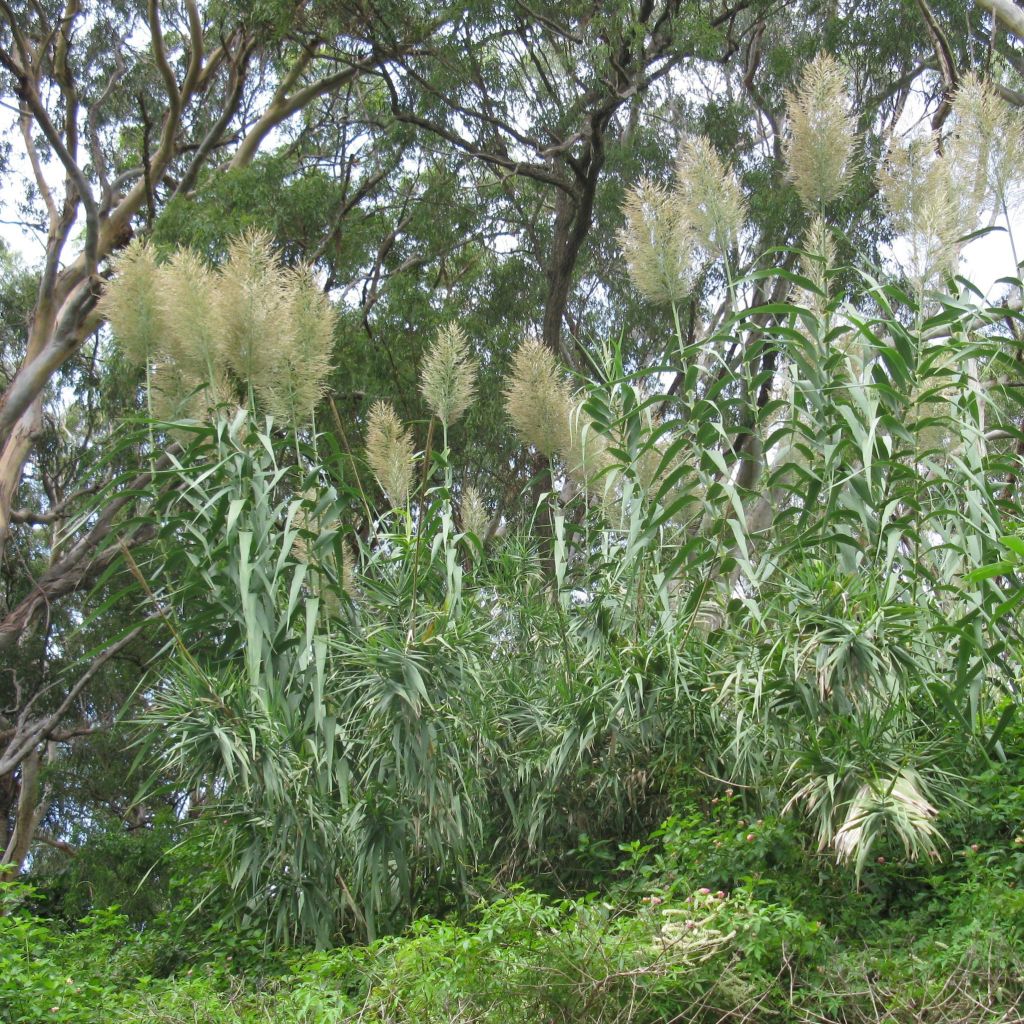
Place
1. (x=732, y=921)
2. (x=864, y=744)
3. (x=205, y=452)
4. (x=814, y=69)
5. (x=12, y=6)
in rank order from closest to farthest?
(x=732, y=921)
(x=864, y=744)
(x=205, y=452)
(x=814, y=69)
(x=12, y=6)

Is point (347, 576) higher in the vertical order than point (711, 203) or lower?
lower

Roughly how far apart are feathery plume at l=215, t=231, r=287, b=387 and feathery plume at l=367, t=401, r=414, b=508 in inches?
23.6

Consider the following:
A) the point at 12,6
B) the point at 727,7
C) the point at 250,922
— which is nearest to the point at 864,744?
the point at 250,922

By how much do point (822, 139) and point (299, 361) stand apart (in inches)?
89.3

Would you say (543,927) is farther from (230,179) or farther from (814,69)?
(230,179)

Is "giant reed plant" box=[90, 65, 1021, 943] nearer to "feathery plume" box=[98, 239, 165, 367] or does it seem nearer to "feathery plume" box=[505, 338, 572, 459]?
"feathery plume" box=[98, 239, 165, 367]

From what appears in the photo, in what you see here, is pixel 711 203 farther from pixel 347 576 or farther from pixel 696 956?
pixel 696 956

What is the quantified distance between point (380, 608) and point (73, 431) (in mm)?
11444

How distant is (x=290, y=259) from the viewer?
12.6 metres

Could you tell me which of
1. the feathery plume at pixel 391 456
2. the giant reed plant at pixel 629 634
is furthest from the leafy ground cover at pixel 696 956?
the feathery plume at pixel 391 456

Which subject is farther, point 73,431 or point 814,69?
point 73,431

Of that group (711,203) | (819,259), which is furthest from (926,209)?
(711,203)

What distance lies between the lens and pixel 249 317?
4.82m

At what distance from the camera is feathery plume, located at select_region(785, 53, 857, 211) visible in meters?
5.04
